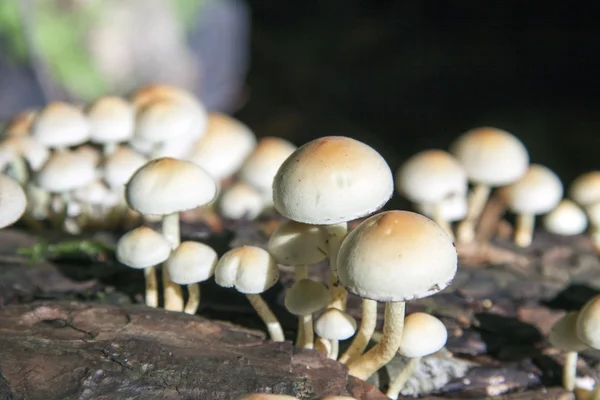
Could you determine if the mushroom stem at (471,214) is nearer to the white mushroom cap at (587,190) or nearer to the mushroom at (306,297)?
the white mushroom cap at (587,190)

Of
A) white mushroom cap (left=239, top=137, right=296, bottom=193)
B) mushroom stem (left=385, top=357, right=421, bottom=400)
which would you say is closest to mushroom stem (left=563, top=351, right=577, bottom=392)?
mushroom stem (left=385, top=357, right=421, bottom=400)

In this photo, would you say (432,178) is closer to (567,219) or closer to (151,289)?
(567,219)

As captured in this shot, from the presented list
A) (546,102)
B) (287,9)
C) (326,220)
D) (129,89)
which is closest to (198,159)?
(326,220)

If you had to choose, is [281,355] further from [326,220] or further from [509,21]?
[509,21]

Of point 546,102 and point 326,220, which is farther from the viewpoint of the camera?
point 546,102

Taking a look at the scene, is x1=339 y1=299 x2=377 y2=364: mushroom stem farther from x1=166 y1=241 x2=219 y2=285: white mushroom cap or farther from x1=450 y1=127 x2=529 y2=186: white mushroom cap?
x1=450 y1=127 x2=529 y2=186: white mushroom cap
